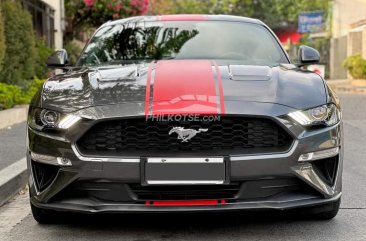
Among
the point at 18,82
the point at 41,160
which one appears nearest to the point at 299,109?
the point at 41,160

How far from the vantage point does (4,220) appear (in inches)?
183

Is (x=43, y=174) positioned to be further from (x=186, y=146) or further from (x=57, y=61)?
(x=57, y=61)

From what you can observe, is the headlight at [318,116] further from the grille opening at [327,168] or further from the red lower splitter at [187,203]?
the red lower splitter at [187,203]

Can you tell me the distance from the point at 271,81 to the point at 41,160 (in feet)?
5.07

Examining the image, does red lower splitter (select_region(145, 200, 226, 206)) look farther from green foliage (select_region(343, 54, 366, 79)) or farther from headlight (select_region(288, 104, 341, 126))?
green foliage (select_region(343, 54, 366, 79))

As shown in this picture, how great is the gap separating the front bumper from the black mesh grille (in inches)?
3.0

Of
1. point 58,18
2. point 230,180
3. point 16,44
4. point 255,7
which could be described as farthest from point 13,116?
point 255,7

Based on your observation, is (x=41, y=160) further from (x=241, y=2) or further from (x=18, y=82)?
(x=241, y=2)

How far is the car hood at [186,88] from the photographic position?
3.85 m

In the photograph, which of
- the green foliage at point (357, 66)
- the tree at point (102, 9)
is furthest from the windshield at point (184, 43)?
the green foliage at point (357, 66)

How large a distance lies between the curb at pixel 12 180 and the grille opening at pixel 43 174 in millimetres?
1333

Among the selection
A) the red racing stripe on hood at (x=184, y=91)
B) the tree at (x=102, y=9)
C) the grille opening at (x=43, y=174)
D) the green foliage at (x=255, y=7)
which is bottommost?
the grille opening at (x=43, y=174)

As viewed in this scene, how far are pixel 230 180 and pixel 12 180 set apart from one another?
2.59 m

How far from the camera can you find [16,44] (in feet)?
41.1
